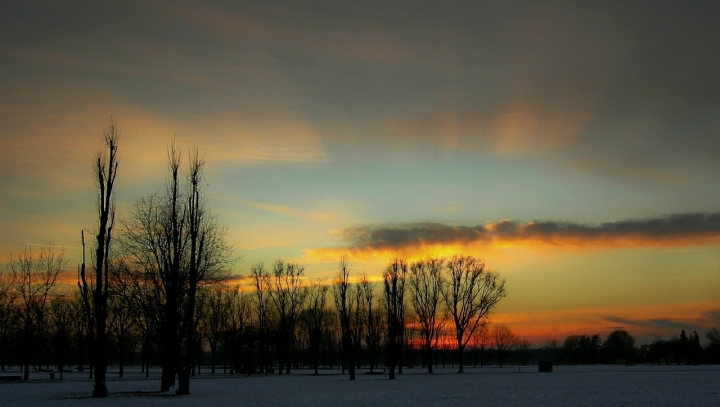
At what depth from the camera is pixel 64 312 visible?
87250 millimetres

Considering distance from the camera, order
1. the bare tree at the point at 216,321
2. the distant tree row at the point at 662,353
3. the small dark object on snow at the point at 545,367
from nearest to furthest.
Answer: the small dark object on snow at the point at 545,367 < the bare tree at the point at 216,321 < the distant tree row at the point at 662,353

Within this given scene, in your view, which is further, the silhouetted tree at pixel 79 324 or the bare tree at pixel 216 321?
the bare tree at pixel 216 321

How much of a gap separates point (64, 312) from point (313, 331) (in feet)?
134

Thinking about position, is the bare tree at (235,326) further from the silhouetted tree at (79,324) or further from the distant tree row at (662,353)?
the distant tree row at (662,353)

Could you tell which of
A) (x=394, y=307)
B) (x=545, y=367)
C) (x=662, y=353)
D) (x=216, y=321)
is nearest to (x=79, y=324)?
(x=216, y=321)

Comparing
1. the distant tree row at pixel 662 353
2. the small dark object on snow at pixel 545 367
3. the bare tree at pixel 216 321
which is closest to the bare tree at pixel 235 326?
the bare tree at pixel 216 321

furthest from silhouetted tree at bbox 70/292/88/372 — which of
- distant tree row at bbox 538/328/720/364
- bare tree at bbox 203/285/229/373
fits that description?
distant tree row at bbox 538/328/720/364

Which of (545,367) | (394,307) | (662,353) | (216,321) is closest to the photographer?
(394,307)

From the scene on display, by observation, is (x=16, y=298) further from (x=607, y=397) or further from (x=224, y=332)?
(x=607, y=397)

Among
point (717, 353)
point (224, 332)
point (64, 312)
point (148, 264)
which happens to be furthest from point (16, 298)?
point (717, 353)

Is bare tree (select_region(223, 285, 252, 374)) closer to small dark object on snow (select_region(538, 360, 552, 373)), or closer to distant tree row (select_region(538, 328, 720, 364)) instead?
small dark object on snow (select_region(538, 360, 552, 373))

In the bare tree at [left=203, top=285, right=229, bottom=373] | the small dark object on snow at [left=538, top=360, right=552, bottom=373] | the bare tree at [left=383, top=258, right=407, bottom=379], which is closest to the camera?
the bare tree at [left=383, top=258, right=407, bottom=379]

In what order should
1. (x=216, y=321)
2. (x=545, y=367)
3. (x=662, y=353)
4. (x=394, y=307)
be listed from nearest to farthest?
(x=394, y=307) → (x=545, y=367) → (x=216, y=321) → (x=662, y=353)

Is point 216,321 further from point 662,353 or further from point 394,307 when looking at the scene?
point 662,353
